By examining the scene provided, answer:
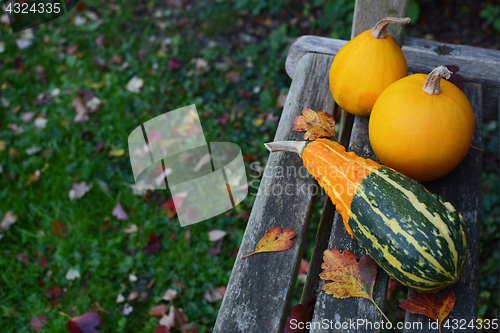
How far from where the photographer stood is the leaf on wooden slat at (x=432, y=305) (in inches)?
45.0

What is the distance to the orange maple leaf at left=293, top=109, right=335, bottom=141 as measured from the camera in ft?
5.05

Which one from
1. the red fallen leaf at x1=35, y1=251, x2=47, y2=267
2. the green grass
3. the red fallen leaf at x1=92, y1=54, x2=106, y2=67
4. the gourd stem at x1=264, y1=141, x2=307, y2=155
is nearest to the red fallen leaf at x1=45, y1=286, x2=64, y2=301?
the green grass

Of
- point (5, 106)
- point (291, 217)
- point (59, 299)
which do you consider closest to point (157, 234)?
point (59, 299)

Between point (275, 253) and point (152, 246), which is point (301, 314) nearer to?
point (275, 253)

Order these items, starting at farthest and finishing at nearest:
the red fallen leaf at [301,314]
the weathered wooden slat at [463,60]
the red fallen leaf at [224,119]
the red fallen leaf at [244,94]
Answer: the red fallen leaf at [244,94] → the red fallen leaf at [224,119] → the weathered wooden slat at [463,60] → the red fallen leaf at [301,314]

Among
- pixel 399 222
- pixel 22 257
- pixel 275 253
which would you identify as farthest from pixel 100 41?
pixel 399 222

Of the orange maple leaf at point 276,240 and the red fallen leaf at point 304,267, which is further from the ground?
the orange maple leaf at point 276,240

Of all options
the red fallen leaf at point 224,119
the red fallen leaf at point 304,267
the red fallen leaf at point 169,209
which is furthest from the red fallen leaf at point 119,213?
the red fallen leaf at point 304,267

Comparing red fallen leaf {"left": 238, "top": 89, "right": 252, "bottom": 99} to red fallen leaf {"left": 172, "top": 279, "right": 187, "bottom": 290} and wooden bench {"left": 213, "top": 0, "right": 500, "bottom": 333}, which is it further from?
red fallen leaf {"left": 172, "top": 279, "right": 187, "bottom": 290}

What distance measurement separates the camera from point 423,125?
4.11ft

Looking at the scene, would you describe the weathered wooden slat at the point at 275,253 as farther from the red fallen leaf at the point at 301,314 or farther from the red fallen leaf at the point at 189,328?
the red fallen leaf at the point at 189,328

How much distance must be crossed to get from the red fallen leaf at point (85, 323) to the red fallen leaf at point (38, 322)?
23 cm

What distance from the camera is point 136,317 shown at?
2260mm

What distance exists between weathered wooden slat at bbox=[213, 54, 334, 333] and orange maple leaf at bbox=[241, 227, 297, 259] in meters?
0.02
